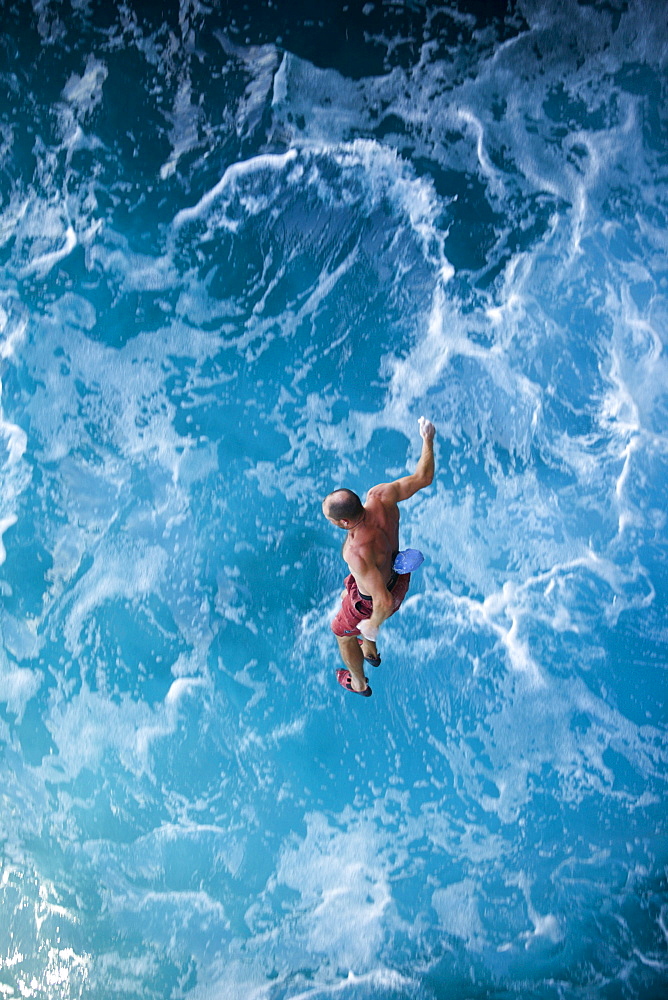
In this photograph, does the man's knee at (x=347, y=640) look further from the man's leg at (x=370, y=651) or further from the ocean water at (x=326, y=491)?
the ocean water at (x=326, y=491)

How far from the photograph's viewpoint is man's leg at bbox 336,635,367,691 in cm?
418

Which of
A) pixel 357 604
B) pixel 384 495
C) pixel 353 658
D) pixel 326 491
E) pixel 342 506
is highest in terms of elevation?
pixel 342 506

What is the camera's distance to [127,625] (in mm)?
5129

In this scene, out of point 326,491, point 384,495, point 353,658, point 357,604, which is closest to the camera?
point 384,495

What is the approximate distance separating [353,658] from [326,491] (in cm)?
136

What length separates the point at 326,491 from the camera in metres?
5.02

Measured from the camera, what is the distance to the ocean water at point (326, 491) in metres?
4.93

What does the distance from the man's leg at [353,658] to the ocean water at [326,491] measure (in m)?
0.59

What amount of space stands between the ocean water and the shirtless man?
121 centimetres

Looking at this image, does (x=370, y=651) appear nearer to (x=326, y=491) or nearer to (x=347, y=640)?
(x=347, y=640)

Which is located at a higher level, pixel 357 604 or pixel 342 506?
pixel 342 506

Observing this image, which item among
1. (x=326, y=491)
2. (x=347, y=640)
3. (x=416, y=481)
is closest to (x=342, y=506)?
(x=416, y=481)

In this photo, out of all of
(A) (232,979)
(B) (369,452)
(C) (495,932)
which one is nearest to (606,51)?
(B) (369,452)

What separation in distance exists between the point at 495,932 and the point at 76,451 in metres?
5.03
